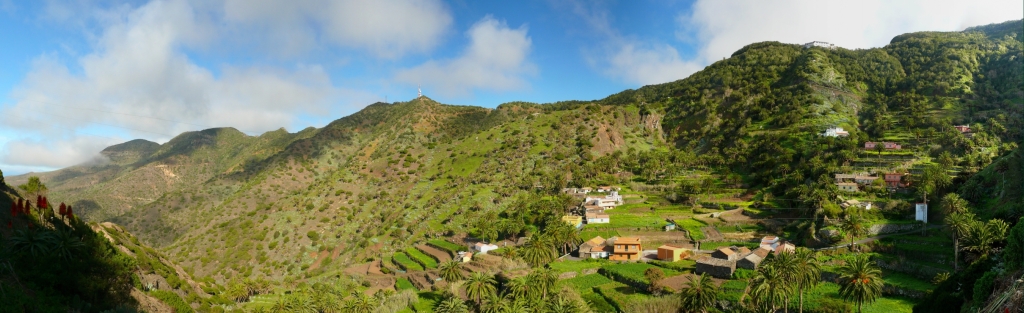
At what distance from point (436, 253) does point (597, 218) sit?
22.6 metres

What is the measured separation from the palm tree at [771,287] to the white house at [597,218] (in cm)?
3079

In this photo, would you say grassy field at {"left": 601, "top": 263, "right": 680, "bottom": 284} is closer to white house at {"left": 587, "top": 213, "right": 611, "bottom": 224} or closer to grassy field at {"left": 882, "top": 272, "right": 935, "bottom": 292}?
white house at {"left": 587, "top": 213, "right": 611, "bottom": 224}

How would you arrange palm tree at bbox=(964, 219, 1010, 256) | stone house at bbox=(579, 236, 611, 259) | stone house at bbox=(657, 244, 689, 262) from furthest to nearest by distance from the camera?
stone house at bbox=(579, 236, 611, 259), stone house at bbox=(657, 244, 689, 262), palm tree at bbox=(964, 219, 1010, 256)

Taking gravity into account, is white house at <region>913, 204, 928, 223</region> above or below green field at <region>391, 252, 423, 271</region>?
above

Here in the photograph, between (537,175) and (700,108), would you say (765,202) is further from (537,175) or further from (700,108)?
(700,108)

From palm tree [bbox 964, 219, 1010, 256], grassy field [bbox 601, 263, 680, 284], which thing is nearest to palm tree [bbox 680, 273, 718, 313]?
grassy field [bbox 601, 263, 680, 284]

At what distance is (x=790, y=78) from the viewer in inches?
4444

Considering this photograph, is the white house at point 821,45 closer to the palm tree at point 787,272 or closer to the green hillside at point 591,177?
the green hillside at point 591,177

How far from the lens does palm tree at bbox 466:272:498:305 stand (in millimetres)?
39469

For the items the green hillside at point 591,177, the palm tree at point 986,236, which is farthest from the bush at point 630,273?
the palm tree at point 986,236

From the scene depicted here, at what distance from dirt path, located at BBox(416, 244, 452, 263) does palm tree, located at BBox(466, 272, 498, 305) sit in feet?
52.7

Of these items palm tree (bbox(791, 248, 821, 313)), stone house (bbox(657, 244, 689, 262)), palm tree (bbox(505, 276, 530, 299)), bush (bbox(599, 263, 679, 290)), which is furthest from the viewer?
stone house (bbox(657, 244, 689, 262))

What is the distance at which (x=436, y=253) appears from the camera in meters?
60.7

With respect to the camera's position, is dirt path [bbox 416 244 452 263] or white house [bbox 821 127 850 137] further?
white house [bbox 821 127 850 137]
